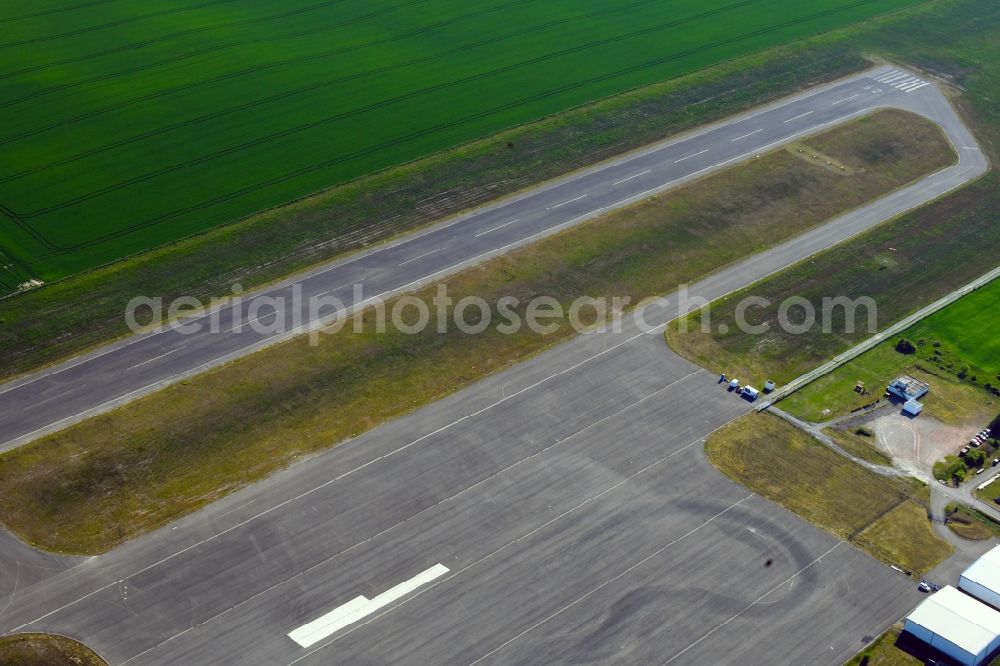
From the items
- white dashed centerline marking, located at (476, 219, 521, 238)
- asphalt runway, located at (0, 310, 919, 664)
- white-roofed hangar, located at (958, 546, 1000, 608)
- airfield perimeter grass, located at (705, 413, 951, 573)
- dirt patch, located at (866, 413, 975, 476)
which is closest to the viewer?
asphalt runway, located at (0, 310, 919, 664)

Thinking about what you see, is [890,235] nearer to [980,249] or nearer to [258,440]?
[980,249]

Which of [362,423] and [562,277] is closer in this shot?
[362,423]

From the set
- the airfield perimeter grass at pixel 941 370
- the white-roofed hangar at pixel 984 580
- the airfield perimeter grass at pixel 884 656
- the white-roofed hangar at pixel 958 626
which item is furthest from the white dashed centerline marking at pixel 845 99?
the airfield perimeter grass at pixel 884 656

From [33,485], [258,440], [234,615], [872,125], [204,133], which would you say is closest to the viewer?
[234,615]

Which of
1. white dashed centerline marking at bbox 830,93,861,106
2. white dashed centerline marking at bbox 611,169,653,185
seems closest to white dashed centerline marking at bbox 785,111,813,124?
white dashed centerline marking at bbox 830,93,861,106

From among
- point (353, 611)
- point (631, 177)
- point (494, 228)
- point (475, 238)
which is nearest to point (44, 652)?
point (353, 611)

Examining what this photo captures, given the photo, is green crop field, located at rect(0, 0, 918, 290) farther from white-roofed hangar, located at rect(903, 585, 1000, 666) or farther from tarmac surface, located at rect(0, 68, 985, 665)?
white-roofed hangar, located at rect(903, 585, 1000, 666)

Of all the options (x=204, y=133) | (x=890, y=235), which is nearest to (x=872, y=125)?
(x=890, y=235)
